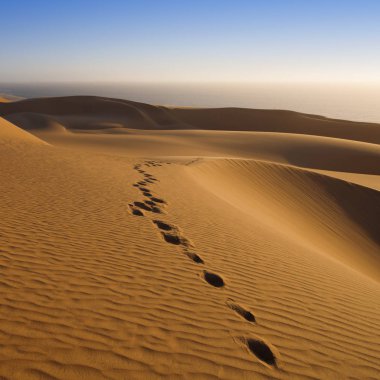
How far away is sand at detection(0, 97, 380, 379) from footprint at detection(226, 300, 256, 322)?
0.02m

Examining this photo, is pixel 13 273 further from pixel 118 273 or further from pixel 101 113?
pixel 101 113

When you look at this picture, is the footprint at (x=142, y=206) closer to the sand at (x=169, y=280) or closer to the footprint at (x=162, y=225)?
the sand at (x=169, y=280)

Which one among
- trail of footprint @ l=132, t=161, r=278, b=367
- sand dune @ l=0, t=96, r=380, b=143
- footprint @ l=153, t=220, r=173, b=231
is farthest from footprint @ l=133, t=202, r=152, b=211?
sand dune @ l=0, t=96, r=380, b=143

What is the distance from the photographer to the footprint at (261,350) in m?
3.20

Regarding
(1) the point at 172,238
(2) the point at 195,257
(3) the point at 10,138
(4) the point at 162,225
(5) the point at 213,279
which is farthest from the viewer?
(3) the point at 10,138

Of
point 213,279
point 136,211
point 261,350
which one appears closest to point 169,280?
point 213,279

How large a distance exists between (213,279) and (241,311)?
74 centimetres

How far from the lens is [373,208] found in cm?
1245

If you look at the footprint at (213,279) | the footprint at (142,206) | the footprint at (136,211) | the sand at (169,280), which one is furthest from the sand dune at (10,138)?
the footprint at (213,279)

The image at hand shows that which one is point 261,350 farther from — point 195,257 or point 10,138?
Result: point 10,138

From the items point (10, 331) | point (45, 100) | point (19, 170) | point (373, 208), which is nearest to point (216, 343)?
point (10, 331)

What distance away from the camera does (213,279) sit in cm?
457

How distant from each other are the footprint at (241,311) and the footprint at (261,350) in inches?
14.6

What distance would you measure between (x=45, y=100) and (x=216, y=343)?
165ft
